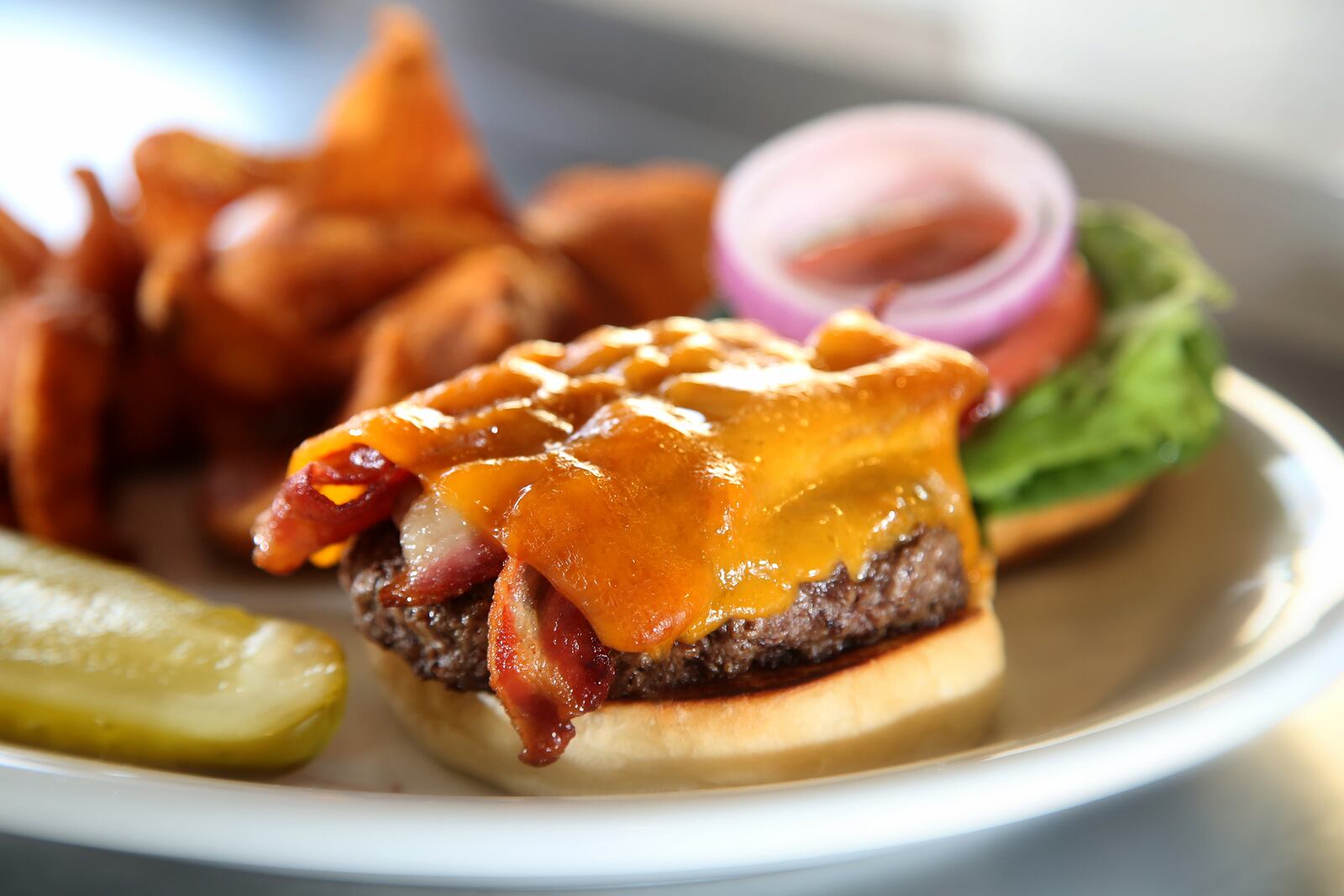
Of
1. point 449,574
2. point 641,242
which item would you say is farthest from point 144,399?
point 449,574

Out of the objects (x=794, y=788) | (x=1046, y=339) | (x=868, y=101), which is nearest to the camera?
(x=794, y=788)

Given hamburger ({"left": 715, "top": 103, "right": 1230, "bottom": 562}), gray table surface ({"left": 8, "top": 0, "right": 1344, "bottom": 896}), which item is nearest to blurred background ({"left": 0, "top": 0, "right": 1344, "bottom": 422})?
gray table surface ({"left": 8, "top": 0, "right": 1344, "bottom": 896})

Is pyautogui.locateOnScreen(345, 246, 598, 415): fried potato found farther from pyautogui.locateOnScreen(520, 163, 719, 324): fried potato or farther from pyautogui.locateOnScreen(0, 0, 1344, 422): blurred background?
pyautogui.locateOnScreen(0, 0, 1344, 422): blurred background

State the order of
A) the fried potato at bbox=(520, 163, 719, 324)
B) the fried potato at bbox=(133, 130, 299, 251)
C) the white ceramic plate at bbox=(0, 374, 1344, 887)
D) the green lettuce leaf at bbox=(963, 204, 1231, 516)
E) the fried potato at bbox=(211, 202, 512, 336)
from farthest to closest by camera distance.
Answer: the fried potato at bbox=(520, 163, 719, 324), the fried potato at bbox=(133, 130, 299, 251), the fried potato at bbox=(211, 202, 512, 336), the green lettuce leaf at bbox=(963, 204, 1231, 516), the white ceramic plate at bbox=(0, 374, 1344, 887)

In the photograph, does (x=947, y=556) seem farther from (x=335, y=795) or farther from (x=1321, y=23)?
(x=1321, y=23)

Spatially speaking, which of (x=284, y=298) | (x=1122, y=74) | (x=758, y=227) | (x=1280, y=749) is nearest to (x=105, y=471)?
(x=284, y=298)

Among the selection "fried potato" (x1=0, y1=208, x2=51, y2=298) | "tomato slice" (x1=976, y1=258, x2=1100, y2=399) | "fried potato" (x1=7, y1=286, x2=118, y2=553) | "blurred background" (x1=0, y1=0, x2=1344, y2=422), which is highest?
"fried potato" (x1=0, y1=208, x2=51, y2=298)

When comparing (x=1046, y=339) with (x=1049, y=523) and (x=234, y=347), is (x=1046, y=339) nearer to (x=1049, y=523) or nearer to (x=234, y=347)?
(x=1049, y=523)
